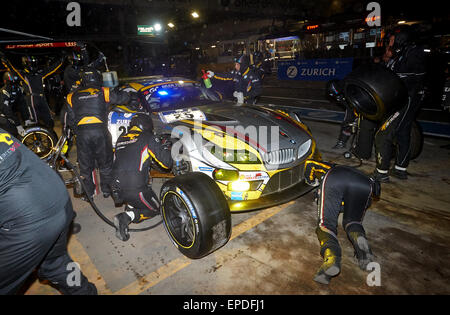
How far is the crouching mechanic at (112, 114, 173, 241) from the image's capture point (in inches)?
117

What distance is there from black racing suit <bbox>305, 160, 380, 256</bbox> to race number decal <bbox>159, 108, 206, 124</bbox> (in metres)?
2.09

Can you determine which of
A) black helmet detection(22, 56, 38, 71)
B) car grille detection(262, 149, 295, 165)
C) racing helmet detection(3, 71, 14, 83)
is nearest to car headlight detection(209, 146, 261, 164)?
car grille detection(262, 149, 295, 165)

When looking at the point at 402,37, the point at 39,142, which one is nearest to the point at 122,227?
the point at 39,142

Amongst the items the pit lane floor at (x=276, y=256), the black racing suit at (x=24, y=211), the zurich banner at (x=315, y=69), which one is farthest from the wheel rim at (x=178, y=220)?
the zurich banner at (x=315, y=69)

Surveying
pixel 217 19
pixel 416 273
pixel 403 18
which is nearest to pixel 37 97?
pixel 416 273

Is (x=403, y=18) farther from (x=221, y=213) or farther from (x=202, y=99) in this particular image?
(x=221, y=213)

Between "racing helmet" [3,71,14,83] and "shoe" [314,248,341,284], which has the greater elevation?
"racing helmet" [3,71,14,83]

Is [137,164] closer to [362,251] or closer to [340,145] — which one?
[362,251]

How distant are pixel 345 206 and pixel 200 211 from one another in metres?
1.46

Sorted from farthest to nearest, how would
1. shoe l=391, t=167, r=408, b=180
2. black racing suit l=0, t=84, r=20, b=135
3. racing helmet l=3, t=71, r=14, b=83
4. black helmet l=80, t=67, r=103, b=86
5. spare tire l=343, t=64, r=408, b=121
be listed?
racing helmet l=3, t=71, r=14, b=83 < black racing suit l=0, t=84, r=20, b=135 < shoe l=391, t=167, r=408, b=180 < black helmet l=80, t=67, r=103, b=86 < spare tire l=343, t=64, r=408, b=121

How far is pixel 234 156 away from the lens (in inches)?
125

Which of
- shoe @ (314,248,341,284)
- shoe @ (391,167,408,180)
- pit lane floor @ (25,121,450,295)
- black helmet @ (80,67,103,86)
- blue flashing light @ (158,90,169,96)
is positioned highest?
black helmet @ (80,67,103,86)

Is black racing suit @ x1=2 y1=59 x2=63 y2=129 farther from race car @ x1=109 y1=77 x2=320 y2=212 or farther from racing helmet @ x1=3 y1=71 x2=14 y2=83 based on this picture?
race car @ x1=109 y1=77 x2=320 y2=212

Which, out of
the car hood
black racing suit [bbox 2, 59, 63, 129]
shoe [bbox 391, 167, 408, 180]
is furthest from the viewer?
black racing suit [bbox 2, 59, 63, 129]
